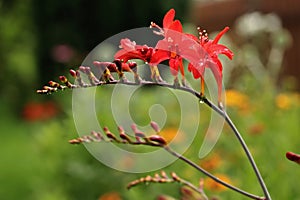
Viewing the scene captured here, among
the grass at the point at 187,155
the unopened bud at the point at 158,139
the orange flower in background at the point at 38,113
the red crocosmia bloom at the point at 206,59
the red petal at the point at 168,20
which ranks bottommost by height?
the orange flower in background at the point at 38,113

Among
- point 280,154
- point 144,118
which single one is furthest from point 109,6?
point 280,154

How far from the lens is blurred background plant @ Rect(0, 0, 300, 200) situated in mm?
2711

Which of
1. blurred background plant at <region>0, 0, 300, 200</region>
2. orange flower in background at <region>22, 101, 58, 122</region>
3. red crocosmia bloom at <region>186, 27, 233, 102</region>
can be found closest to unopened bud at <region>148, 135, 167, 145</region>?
red crocosmia bloom at <region>186, 27, 233, 102</region>

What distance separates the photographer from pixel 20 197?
4652 millimetres

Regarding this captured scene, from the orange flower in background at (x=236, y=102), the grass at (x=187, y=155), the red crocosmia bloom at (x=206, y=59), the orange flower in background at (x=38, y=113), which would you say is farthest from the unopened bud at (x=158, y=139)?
the orange flower in background at (x=38, y=113)

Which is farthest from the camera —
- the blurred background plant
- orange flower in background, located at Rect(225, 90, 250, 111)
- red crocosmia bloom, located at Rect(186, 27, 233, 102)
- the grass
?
orange flower in background, located at Rect(225, 90, 250, 111)

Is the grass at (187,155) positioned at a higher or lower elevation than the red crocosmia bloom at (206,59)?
lower

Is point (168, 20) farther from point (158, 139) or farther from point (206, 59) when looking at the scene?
point (158, 139)

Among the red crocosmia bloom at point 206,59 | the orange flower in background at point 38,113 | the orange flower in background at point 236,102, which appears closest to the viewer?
the red crocosmia bloom at point 206,59

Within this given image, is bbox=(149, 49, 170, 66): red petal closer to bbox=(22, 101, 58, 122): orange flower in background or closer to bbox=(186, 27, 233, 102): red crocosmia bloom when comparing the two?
bbox=(186, 27, 233, 102): red crocosmia bloom

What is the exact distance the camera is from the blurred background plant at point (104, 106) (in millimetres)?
2711

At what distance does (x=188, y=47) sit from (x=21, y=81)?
8.62 metres

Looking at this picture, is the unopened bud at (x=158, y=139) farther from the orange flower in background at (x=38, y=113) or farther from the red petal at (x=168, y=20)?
the orange flower in background at (x=38, y=113)

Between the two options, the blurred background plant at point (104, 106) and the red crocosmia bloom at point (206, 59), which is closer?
the red crocosmia bloom at point (206, 59)
